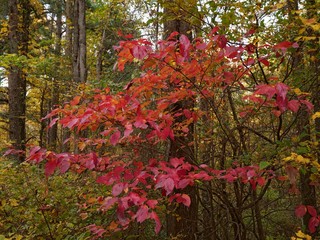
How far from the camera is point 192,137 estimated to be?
4289mm

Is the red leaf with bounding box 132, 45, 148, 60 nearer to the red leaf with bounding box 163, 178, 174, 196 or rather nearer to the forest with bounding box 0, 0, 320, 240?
the forest with bounding box 0, 0, 320, 240

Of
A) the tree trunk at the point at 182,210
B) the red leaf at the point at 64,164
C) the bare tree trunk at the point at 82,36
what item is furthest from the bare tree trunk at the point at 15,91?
the red leaf at the point at 64,164

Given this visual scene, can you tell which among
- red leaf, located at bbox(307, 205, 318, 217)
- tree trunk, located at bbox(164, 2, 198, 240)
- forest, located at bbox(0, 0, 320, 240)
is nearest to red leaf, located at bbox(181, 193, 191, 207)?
forest, located at bbox(0, 0, 320, 240)

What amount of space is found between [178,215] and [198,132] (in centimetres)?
116

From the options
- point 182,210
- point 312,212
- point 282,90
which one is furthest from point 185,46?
point 182,210

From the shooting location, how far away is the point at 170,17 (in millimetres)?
3723

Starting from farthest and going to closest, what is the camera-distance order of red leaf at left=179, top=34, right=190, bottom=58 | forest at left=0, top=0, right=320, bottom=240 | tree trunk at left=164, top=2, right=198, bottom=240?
tree trunk at left=164, top=2, right=198, bottom=240, forest at left=0, top=0, right=320, bottom=240, red leaf at left=179, top=34, right=190, bottom=58

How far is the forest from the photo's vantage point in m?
2.48

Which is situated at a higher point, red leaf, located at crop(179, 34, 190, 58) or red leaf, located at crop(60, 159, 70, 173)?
red leaf, located at crop(179, 34, 190, 58)

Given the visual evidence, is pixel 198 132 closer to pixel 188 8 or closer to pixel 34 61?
pixel 188 8

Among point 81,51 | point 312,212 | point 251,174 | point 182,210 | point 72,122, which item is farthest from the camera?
point 81,51

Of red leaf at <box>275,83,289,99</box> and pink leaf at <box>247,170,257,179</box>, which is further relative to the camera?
pink leaf at <box>247,170,257,179</box>

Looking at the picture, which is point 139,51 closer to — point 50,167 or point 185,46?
point 185,46

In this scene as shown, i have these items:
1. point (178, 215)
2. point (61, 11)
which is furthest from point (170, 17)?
point (61, 11)
